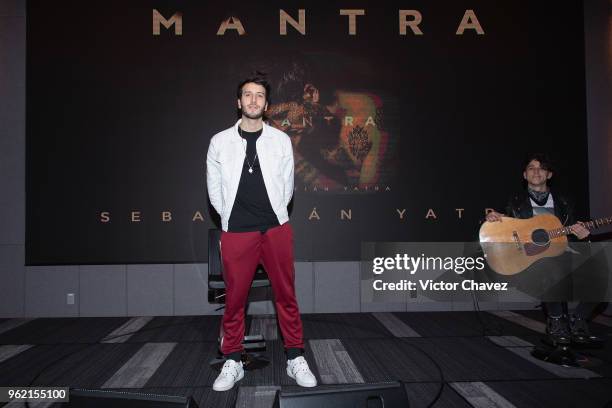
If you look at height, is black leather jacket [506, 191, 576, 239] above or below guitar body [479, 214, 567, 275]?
above

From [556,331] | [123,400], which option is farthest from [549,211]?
[123,400]

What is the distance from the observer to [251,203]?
2.31 m

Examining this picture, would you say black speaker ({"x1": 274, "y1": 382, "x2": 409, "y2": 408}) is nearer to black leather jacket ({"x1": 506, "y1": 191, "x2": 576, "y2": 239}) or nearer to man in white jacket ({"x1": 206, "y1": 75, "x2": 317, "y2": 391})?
man in white jacket ({"x1": 206, "y1": 75, "x2": 317, "y2": 391})

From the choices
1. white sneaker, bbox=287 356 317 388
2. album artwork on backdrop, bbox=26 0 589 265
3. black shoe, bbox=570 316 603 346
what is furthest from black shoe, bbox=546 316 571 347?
white sneaker, bbox=287 356 317 388

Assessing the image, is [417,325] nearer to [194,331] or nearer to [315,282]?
[315,282]

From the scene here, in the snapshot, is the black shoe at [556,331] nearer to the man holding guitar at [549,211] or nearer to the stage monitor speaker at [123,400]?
the man holding guitar at [549,211]

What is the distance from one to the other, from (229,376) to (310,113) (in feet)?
8.96

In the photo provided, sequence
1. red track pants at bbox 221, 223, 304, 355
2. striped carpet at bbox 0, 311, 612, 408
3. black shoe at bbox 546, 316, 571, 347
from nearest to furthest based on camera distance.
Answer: striped carpet at bbox 0, 311, 612, 408 → red track pants at bbox 221, 223, 304, 355 → black shoe at bbox 546, 316, 571, 347

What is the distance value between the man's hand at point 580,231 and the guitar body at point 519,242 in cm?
8

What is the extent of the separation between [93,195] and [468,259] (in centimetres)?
401

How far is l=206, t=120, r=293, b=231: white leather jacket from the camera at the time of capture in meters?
2.31

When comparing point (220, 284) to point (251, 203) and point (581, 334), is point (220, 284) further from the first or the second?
point (581, 334)

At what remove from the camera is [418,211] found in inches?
161

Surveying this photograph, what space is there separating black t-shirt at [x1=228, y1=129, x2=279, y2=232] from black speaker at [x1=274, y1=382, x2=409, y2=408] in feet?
3.67
